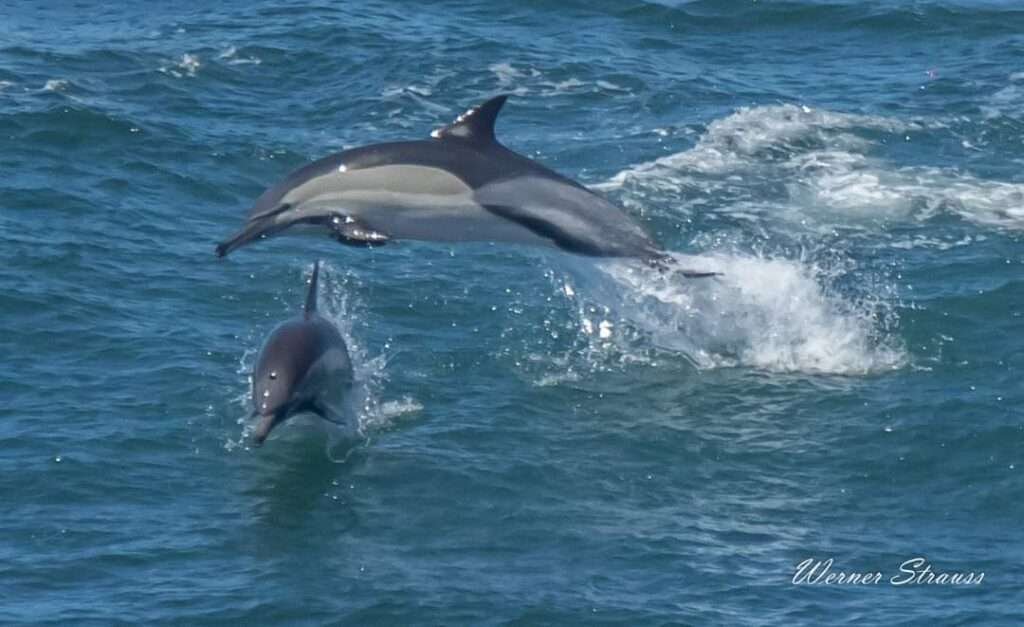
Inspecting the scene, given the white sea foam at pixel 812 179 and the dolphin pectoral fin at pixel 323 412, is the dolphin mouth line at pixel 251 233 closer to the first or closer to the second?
the dolphin pectoral fin at pixel 323 412

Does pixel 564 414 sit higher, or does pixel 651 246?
pixel 651 246

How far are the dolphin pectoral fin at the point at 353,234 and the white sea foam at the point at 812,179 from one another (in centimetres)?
968

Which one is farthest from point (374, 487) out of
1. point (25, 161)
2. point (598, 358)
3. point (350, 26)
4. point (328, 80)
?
→ point (350, 26)

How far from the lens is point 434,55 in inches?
1211

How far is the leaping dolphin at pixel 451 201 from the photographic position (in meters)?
15.2

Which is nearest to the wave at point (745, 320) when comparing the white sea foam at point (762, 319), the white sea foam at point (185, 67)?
the white sea foam at point (762, 319)

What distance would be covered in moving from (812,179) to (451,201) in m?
11.0

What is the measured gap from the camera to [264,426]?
656 inches

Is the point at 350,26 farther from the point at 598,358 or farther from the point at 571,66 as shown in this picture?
the point at 598,358

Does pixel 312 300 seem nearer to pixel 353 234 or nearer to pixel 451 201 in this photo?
pixel 451 201

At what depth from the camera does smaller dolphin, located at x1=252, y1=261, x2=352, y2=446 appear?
16.8 meters

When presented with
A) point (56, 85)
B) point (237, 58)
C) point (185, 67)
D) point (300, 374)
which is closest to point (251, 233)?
point (300, 374)

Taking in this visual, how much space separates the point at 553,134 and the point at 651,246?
1185cm

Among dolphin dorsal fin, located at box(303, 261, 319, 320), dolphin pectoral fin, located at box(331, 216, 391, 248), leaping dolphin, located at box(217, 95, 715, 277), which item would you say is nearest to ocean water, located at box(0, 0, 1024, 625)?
dolphin dorsal fin, located at box(303, 261, 319, 320)
